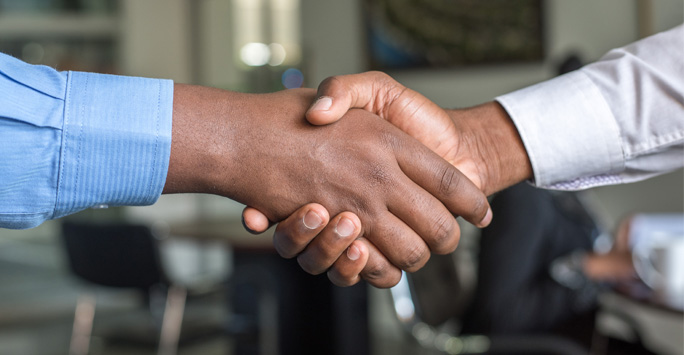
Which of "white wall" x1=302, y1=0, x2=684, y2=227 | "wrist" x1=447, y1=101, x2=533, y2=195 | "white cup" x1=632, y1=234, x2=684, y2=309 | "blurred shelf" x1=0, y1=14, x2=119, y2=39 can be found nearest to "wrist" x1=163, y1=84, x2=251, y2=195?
"wrist" x1=447, y1=101, x2=533, y2=195

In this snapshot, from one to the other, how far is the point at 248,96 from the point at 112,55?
4869 mm

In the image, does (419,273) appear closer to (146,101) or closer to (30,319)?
(146,101)

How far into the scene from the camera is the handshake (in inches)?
39.0

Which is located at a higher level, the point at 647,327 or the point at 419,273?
the point at 419,273

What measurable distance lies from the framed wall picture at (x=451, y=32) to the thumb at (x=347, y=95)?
245 centimetres

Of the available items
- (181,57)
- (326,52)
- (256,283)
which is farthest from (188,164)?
(181,57)

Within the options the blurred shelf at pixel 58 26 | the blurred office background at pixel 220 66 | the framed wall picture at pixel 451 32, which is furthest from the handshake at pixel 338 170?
the blurred shelf at pixel 58 26

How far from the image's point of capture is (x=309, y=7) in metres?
4.47

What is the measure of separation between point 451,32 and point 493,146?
2.56 meters

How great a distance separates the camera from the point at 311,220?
3.35ft

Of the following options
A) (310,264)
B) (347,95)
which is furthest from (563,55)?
(310,264)

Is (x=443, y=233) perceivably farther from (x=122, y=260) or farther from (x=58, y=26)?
(x=58, y=26)

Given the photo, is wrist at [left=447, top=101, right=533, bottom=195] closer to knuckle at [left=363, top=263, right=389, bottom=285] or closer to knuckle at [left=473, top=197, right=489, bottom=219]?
knuckle at [left=473, top=197, right=489, bottom=219]

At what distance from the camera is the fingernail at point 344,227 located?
1029 millimetres
